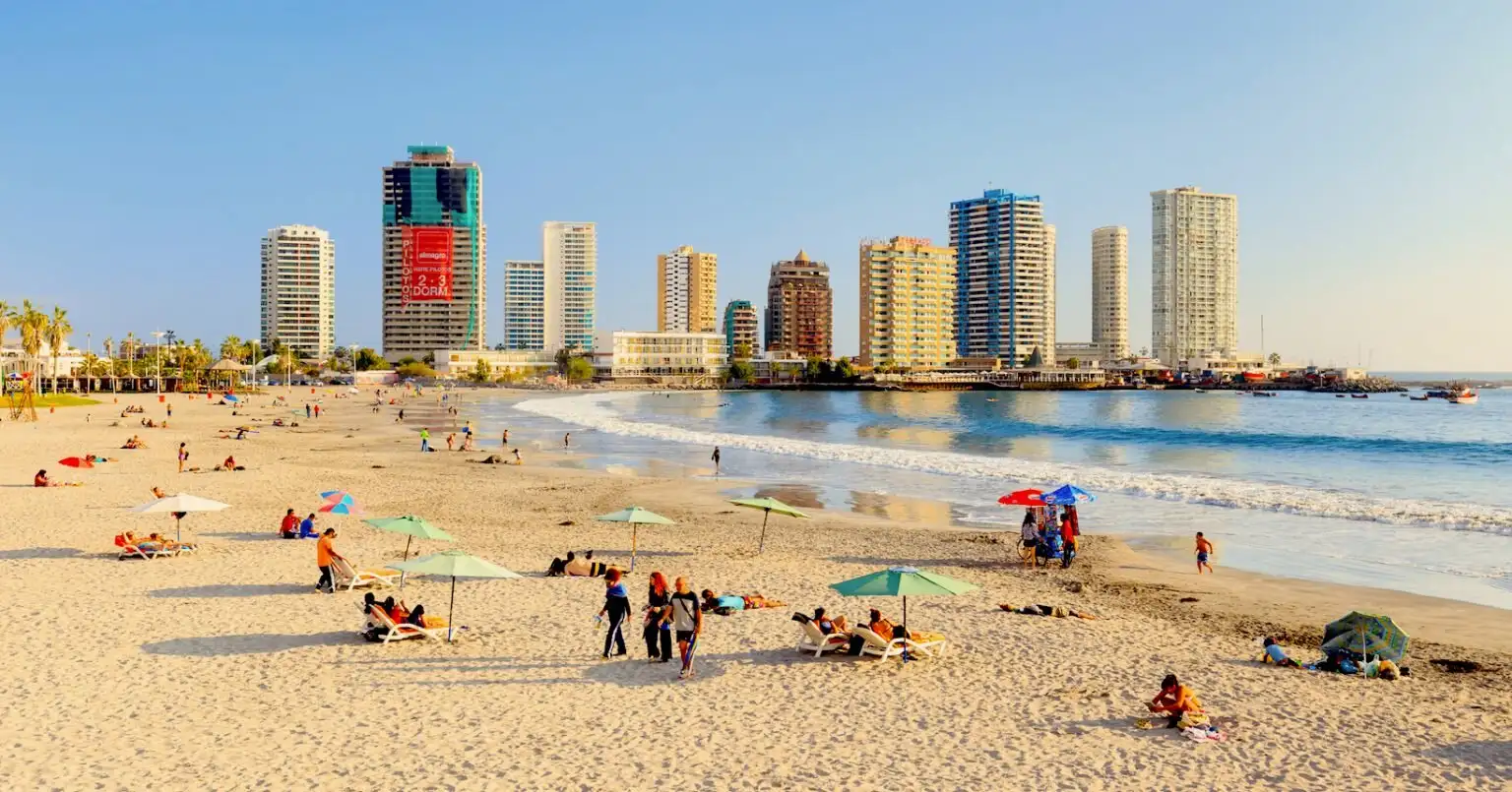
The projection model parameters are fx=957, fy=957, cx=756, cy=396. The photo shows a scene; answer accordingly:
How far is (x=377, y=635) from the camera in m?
12.4

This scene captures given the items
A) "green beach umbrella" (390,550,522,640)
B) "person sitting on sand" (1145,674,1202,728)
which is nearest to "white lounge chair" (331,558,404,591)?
"green beach umbrella" (390,550,522,640)

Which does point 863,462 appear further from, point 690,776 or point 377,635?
point 690,776

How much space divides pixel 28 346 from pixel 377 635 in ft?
291

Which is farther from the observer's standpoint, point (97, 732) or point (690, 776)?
point (97, 732)

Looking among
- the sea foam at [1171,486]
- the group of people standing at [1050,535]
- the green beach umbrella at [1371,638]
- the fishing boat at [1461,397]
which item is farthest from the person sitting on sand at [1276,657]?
the fishing boat at [1461,397]

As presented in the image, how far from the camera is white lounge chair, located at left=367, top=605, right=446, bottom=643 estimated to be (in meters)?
12.3

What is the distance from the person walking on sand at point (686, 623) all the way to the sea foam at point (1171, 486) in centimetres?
2237

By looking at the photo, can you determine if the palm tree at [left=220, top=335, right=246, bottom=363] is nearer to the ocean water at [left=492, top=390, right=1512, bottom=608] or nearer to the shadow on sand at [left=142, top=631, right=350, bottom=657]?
the ocean water at [left=492, top=390, right=1512, bottom=608]

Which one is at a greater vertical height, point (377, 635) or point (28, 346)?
point (28, 346)

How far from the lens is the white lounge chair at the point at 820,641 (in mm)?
12250

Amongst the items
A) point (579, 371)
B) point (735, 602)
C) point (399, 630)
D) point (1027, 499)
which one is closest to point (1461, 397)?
point (579, 371)

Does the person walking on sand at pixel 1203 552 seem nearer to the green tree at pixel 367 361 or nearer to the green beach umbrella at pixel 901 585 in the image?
the green beach umbrella at pixel 901 585

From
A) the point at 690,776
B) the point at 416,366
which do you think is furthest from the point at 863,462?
the point at 416,366

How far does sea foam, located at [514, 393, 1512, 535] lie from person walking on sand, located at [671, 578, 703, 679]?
22.4 metres
